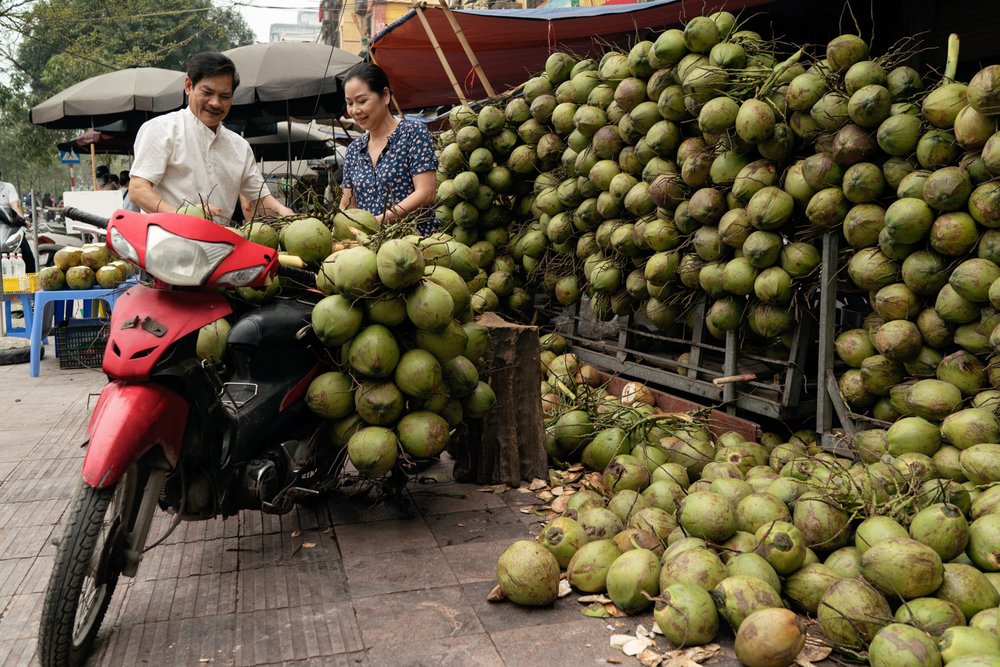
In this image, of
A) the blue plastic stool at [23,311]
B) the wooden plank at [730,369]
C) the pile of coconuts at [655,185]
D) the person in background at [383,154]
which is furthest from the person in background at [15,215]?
the wooden plank at [730,369]

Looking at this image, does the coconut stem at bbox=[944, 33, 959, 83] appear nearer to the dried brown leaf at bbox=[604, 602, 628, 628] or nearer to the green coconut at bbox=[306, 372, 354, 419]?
the dried brown leaf at bbox=[604, 602, 628, 628]

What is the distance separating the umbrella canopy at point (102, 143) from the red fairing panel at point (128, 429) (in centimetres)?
1357

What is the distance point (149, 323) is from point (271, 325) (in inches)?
25.5

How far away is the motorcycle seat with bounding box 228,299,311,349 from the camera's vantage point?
3.06m

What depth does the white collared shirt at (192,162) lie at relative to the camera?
4078 millimetres

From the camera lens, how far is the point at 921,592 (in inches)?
96.3

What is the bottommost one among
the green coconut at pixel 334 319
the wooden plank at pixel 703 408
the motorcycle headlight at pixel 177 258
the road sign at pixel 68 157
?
the wooden plank at pixel 703 408

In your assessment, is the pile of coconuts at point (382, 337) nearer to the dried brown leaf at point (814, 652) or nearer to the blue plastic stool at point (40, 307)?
the dried brown leaf at point (814, 652)

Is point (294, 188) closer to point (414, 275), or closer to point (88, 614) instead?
point (414, 275)

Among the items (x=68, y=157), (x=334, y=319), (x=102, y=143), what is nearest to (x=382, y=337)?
(x=334, y=319)

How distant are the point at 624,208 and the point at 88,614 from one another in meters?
3.56

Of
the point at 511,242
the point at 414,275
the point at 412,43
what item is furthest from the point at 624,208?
the point at 412,43

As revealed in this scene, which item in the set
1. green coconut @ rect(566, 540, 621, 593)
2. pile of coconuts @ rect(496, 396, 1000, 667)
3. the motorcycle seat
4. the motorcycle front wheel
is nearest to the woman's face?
the motorcycle seat

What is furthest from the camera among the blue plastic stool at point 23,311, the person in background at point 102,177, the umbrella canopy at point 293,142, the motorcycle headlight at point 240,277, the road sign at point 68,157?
the road sign at point 68,157
